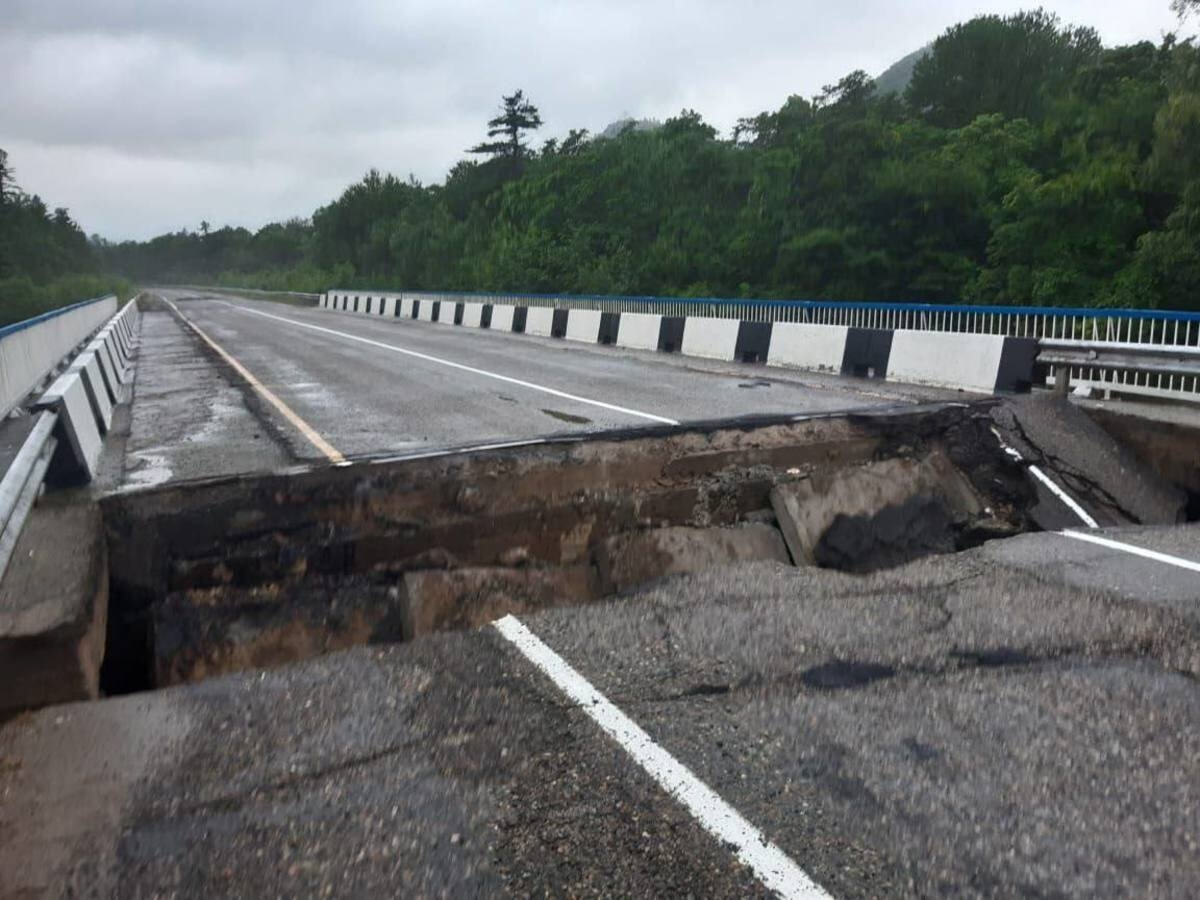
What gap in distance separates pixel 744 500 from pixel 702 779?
3.54 m

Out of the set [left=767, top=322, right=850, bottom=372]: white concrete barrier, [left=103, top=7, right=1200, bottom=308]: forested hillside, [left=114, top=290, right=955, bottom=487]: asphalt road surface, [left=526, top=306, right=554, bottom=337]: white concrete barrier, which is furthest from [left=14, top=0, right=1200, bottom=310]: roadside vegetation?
[left=114, top=290, right=955, bottom=487]: asphalt road surface

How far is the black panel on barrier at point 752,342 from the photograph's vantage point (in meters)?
15.5

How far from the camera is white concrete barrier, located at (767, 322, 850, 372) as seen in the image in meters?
13.6

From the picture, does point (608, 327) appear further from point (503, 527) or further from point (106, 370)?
point (503, 527)

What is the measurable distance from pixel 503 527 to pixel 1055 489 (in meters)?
4.36

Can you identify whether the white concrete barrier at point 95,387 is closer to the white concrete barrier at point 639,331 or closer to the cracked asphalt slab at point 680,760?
the cracked asphalt slab at point 680,760

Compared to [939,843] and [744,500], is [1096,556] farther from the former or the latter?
[939,843]

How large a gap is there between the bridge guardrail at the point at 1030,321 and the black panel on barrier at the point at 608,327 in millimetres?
2402

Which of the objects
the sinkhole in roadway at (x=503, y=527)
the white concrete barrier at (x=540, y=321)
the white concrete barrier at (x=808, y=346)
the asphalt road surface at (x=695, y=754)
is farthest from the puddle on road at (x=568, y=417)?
the white concrete barrier at (x=540, y=321)

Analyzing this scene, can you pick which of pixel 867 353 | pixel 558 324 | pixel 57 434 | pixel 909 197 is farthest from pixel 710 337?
pixel 909 197

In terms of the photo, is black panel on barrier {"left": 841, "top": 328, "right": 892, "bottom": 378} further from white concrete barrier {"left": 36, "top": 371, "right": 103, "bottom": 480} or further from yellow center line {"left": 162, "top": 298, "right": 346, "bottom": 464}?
white concrete barrier {"left": 36, "top": 371, "right": 103, "bottom": 480}

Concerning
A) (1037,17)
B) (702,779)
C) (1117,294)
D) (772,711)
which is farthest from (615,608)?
(1037,17)

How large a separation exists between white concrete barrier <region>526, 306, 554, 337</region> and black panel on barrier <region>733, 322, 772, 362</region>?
9255mm

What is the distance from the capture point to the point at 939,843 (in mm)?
2852
